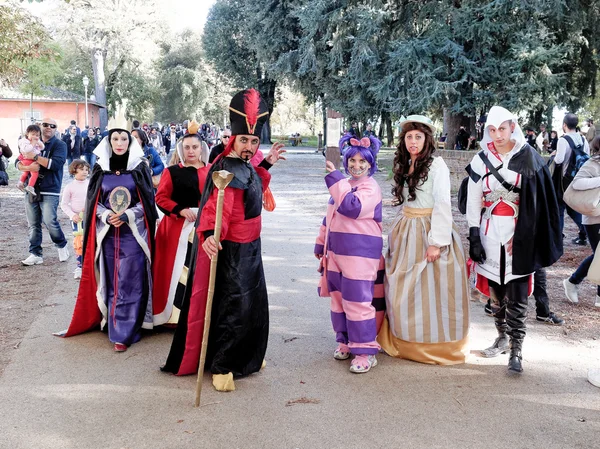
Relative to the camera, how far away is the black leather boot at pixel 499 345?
16.9 ft

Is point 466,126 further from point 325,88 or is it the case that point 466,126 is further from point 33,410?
point 33,410

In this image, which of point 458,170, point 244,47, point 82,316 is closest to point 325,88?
point 458,170

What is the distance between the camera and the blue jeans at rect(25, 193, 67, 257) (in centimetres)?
836

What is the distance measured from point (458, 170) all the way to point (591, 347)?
11.4 m

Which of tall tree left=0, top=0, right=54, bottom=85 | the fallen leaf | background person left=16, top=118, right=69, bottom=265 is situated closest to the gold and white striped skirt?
the fallen leaf

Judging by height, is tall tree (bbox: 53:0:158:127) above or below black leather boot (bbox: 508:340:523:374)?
above

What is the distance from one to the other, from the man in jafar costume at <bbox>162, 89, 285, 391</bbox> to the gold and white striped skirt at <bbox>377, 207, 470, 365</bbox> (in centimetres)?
118

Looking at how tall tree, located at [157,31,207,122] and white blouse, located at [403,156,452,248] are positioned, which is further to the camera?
tall tree, located at [157,31,207,122]

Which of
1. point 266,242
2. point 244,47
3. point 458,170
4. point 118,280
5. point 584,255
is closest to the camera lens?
point 118,280

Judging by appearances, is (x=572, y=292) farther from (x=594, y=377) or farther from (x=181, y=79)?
(x=181, y=79)

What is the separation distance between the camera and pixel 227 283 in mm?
4527

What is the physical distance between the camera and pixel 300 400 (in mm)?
4305

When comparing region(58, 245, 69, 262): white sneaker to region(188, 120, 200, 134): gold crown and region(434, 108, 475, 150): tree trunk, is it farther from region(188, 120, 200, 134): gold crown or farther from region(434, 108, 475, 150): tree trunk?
region(434, 108, 475, 150): tree trunk

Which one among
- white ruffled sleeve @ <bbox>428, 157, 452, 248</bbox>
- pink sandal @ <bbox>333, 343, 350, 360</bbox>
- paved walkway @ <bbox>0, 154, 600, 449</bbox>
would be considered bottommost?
paved walkway @ <bbox>0, 154, 600, 449</bbox>
